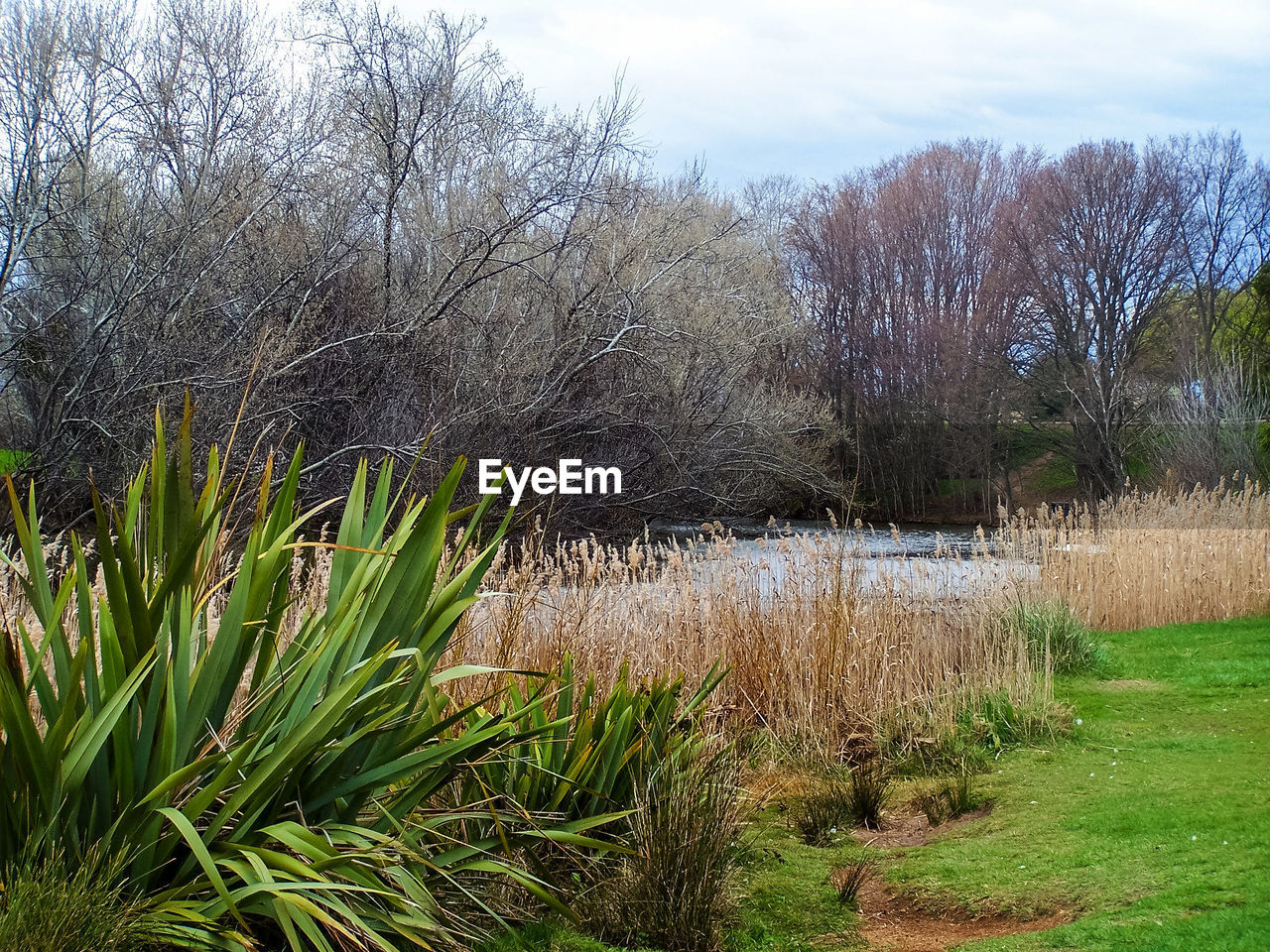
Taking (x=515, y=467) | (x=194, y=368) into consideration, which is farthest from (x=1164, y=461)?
(x=194, y=368)

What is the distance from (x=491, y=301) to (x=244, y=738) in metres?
11.8

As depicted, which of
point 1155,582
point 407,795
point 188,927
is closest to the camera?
point 188,927

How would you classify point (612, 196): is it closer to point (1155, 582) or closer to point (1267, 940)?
point (1155, 582)

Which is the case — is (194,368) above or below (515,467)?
above

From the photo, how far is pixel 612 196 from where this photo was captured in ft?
46.7

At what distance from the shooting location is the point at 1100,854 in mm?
3613

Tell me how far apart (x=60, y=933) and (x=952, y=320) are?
26307 millimetres

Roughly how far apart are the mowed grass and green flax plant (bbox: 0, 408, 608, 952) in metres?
1.56

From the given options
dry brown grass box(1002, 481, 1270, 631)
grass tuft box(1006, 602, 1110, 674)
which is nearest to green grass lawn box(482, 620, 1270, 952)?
grass tuft box(1006, 602, 1110, 674)

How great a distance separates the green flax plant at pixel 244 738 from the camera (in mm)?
2348

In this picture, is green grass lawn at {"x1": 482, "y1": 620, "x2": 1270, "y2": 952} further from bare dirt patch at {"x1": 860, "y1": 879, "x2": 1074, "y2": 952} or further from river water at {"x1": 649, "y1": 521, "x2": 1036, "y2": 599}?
river water at {"x1": 649, "y1": 521, "x2": 1036, "y2": 599}

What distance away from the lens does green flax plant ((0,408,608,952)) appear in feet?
7.70

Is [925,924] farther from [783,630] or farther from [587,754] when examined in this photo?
[783,630]
